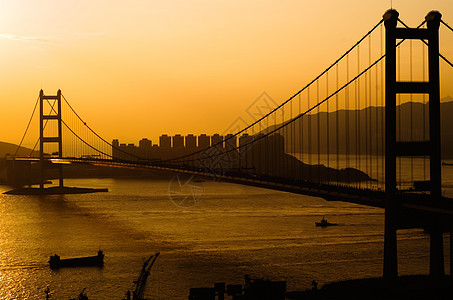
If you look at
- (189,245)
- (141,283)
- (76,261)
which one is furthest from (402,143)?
(189,245)

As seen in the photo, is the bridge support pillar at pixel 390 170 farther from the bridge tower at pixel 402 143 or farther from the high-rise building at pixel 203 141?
the high-rise building at pixel 203 141

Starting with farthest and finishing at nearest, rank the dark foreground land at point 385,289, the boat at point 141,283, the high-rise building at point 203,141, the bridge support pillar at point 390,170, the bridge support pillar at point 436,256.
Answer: the high-rise building at point 203,141
the boat at point 141,283
the bridge support pillar at point 436,256
the bridge support pillar at point 390,170
the dark foreground land at point 385,289

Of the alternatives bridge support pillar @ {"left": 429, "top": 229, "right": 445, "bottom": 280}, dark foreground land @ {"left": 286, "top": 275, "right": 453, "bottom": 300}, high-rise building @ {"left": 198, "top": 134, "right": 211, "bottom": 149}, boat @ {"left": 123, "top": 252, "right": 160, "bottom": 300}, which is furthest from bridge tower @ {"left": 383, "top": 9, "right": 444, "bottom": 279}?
high-rise building @ {"left": 198, "top": 134, "right": 211, "bottom": 149}

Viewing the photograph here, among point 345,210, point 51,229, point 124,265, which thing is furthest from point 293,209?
point 124,265

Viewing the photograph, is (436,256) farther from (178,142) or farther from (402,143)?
(178,142)

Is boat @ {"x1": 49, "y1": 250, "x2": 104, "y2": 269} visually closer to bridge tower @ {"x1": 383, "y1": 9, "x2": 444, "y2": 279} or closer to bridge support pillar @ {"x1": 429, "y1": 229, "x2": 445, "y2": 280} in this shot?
bridge tower @ {"x1": 383, "y1": 9, "x2": 444, "y2": 279}

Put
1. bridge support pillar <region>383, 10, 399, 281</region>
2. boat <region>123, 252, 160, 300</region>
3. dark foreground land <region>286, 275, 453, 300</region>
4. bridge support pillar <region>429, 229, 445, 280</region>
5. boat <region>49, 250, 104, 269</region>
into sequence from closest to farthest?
dark foreground land <region>286, 275, 453, 300</region> → bridge support pillar <region>383, 10, 399, 281</region> → bridge support pillar <region>429, 229, 445, 280</region> → boat <region>123, 252, 160, 300</region> → boat <region>49, 250, 104, 269</region>

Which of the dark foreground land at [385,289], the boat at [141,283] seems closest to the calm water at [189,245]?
the boat at [141,283]
